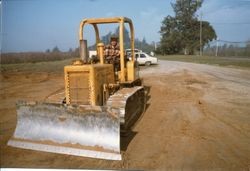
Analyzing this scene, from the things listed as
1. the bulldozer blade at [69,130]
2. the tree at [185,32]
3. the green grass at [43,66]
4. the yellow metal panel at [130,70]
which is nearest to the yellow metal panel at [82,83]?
the bulldozer blade at [69,130]

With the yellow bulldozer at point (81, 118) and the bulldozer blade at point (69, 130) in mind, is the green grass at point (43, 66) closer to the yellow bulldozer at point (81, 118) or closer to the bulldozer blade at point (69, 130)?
the yellow bulldozer at point (81, 118)

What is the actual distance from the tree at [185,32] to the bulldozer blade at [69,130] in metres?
36.0

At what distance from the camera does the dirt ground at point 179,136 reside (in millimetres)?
4363

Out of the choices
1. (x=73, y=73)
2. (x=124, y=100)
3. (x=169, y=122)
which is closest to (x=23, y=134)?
(x=73, y=73)

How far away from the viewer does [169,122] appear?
6.29m

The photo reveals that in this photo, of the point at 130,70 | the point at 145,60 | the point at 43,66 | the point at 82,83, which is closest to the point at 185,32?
the point at 145,60

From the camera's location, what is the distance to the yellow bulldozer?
445 cm

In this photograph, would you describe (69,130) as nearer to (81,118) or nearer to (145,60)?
(81,118)

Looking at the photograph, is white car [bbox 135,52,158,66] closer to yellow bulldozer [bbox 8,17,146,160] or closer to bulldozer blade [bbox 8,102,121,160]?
yellow bulldozer [bbox 8,17,146,160]

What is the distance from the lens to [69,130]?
4672 millimetres

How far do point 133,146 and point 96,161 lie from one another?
2.56 feet

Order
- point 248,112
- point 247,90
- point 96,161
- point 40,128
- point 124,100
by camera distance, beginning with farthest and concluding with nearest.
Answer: point 247,90 < point 248,112 < point 124,100 < point 40,128 < point 96,161

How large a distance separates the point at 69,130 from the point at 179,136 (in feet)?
6.38

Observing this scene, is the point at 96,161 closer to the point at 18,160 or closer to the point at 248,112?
the point at 18,160
